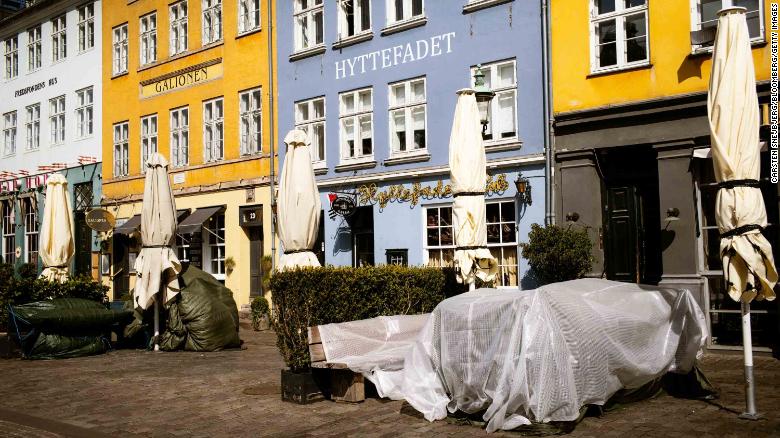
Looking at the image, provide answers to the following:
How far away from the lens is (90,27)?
26.9 metres

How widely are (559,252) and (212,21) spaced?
13.2 metres

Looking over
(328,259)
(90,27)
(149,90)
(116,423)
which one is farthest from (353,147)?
(90,27)

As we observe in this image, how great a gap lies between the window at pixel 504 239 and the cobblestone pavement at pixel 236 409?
4.49 meters

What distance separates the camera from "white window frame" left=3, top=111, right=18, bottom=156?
31.6 meters

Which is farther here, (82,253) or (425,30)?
(82,253)

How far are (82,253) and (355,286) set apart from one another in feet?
65.4

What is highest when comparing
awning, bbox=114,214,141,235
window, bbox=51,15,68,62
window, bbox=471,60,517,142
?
window, bbox=51,15,68,62

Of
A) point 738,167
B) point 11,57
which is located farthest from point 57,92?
point 738,167

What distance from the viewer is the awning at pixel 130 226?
77.8 feet

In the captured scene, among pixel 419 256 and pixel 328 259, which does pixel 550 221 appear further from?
pixel 328 259

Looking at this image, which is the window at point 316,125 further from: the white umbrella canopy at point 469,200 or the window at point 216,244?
the white umbrella canopy at point 469,200

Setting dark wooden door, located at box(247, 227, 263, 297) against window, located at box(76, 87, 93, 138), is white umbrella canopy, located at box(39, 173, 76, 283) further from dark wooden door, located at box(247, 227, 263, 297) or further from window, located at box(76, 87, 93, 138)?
window, located at box(76, 87, 93, 138)

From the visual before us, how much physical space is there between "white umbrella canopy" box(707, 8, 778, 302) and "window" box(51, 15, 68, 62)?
84.8 ft


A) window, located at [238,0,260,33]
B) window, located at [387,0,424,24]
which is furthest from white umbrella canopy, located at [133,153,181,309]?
window, located at [238,0,260,33]
